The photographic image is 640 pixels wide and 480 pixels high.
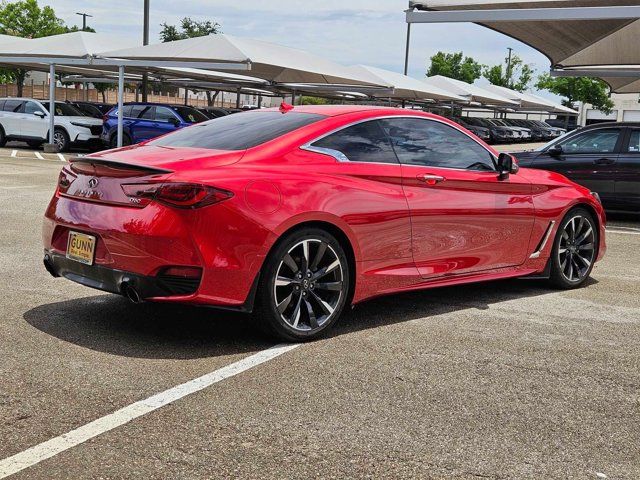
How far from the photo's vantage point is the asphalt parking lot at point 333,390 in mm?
3348

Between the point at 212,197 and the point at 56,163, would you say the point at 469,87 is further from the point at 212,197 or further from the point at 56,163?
the point at 212,197

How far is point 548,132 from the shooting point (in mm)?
56781

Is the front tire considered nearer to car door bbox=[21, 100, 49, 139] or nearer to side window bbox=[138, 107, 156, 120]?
side window bbox=[138, 107, 156, 120]

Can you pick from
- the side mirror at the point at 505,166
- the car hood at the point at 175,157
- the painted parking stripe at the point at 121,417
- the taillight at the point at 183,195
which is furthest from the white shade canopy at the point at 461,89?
the painted parking stripe at the point at 121,417

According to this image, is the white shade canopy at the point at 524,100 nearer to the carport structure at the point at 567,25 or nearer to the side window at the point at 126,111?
the carport structure at the point at 567,25

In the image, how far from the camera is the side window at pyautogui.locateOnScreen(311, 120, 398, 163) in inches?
211

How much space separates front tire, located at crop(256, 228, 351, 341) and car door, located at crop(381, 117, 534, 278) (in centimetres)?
72

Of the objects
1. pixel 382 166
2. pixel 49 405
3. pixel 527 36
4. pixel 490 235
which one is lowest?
pixel 49 405

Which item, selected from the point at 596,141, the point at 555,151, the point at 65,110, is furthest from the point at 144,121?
the point at 596,141

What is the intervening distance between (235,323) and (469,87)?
39.5m

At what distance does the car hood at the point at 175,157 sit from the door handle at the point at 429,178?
130cm

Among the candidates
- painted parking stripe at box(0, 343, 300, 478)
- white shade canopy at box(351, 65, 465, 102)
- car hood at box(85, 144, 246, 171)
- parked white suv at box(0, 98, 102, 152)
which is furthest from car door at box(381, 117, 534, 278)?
white shade canopy at box(351, 65, 465, 102)

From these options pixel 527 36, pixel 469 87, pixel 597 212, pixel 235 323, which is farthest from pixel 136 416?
pixel 469 87

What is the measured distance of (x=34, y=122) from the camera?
80.1 ft
